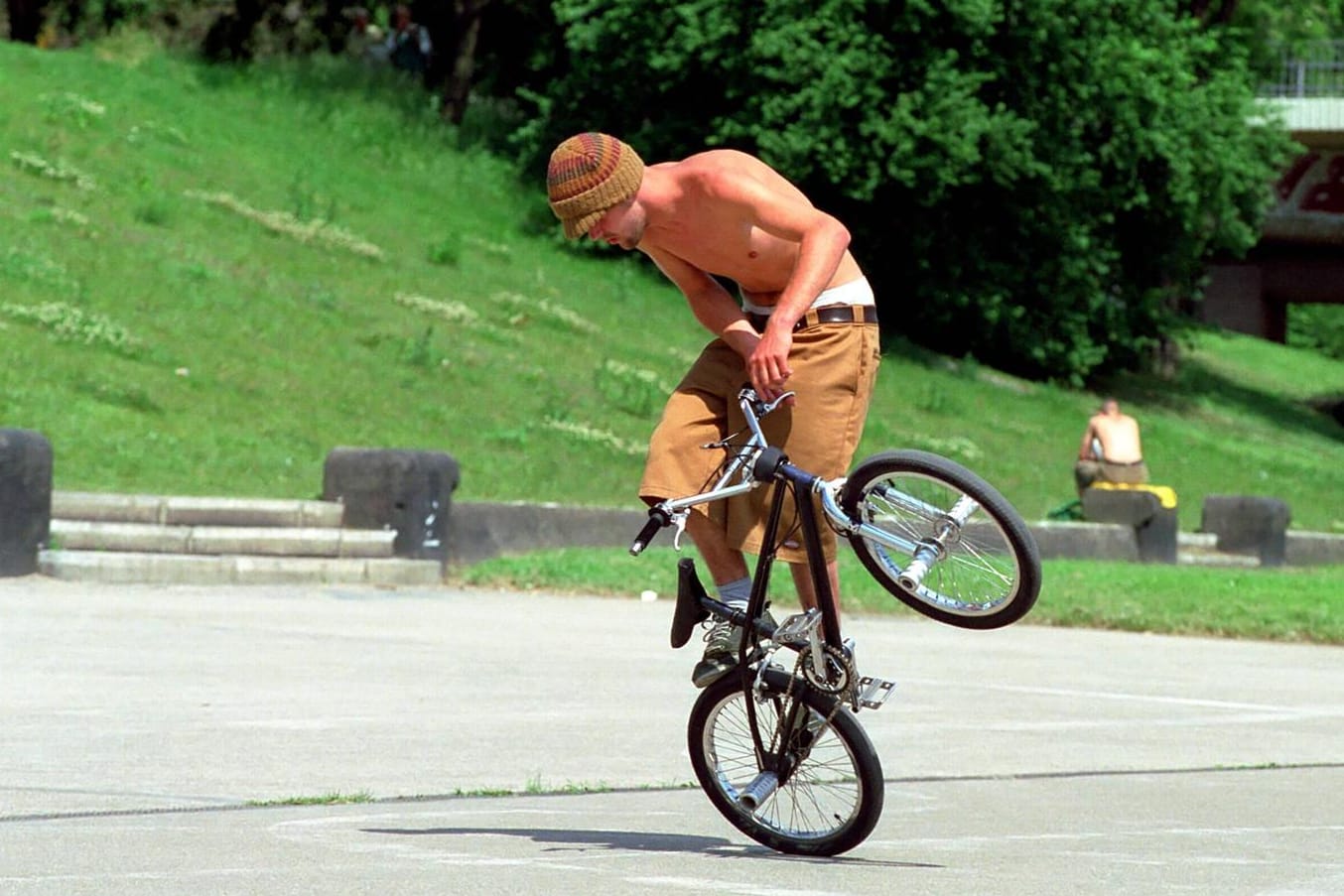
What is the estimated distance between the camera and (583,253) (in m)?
33.8

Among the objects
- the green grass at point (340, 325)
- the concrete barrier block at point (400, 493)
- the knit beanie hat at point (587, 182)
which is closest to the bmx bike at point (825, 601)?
the knit beanie hat at point (587, 182)

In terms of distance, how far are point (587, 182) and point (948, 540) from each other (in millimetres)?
1394

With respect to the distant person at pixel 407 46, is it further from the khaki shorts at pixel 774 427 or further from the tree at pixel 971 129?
the khaki shorts at pixel 774 427

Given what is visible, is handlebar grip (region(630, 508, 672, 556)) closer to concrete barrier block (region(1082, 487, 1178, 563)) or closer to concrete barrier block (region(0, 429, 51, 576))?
concrete barrier block (region(0, 429, 51, 576))

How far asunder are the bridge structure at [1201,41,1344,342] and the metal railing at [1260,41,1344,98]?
2 centimetres

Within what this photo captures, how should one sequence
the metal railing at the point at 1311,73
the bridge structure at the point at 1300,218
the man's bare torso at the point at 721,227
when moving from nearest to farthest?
1. the man's bare torso at the point at 721,227
2. the bridge structure at the point at 1300,218
3. the metal railing at the point at 1311,73

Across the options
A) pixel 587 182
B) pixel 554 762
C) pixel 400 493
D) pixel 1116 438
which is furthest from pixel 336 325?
pixel 587 182

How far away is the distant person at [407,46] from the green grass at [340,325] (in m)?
4.22

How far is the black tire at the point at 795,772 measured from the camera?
605 centimetres

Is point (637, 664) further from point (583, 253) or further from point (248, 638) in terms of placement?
point (583, 253)

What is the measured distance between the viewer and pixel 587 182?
20.4 feet

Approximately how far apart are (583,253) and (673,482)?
90.5ft

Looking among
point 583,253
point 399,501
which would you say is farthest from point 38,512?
point 583,253

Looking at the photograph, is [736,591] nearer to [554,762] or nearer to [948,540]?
[948,540]
